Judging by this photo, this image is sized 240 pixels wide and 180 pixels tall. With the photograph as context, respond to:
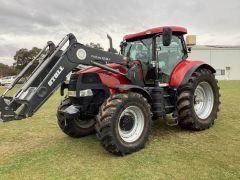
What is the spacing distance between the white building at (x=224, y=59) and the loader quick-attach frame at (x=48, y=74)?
1931 inches

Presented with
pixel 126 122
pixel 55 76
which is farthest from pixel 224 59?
pixel 55 76

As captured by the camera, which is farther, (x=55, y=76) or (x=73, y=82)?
(x=73, y=82)

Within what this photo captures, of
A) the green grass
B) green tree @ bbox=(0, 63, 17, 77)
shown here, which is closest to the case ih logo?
the green grass

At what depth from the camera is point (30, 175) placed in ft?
16.7

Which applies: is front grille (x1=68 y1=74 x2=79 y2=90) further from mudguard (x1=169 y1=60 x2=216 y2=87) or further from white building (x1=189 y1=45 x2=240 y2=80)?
white building (x1=189 y1=45 x2=240 y2=80)

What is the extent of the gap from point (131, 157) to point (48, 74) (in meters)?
2.19

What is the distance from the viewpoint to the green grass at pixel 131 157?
16.3ft

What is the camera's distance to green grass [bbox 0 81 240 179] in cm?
496

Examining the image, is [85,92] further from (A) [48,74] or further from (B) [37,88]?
(B) [37,88]

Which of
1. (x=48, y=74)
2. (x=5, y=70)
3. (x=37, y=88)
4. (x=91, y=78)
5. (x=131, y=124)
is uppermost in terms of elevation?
(x=5, y=70)

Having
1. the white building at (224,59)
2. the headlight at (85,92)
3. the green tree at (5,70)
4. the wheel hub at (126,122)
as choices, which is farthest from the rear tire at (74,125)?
the green tree at (5,70)

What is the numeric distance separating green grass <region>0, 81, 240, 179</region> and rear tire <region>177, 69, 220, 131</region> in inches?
9.7

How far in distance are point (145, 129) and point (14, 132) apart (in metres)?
4.01

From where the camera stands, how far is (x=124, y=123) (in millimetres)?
6121
